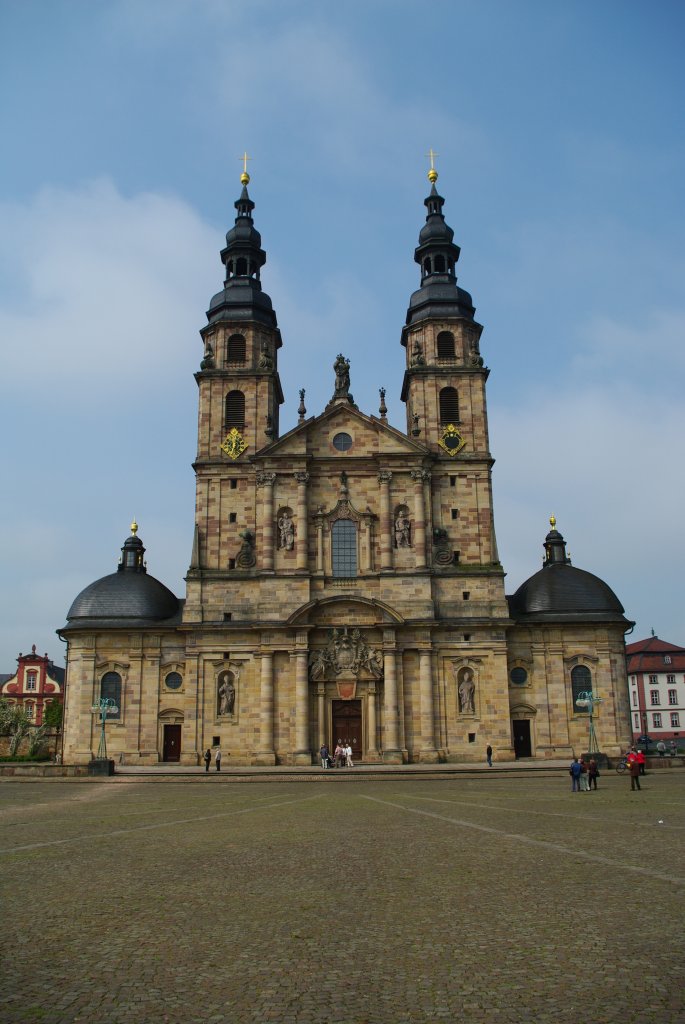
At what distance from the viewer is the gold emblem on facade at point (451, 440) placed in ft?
170

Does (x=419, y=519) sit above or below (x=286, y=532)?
above

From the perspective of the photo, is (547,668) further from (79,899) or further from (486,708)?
(79,899)

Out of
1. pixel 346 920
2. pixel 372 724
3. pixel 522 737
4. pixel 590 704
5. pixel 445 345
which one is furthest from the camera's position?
pixel 445 345

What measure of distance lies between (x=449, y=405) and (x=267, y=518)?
12747 millimetres

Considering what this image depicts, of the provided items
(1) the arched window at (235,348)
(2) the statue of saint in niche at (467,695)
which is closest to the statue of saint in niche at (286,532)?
(1) the arched window at (235,348)

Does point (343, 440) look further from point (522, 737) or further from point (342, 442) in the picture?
point (522, 737)

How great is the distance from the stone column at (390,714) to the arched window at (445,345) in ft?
58.9

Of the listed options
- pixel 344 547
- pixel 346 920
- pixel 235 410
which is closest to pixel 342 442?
pixel 344 547

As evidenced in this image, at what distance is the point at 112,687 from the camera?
49750 millimetres

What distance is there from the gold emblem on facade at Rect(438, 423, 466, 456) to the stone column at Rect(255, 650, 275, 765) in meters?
15.2

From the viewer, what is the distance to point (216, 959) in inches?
338

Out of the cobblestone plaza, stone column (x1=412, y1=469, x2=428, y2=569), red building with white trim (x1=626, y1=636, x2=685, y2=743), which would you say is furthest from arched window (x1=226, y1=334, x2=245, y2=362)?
red building with white trim (x1=626, y1=636, x2=685, y2=743)

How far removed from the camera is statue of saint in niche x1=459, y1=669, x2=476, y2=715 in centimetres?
4766

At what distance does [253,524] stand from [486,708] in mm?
15900
